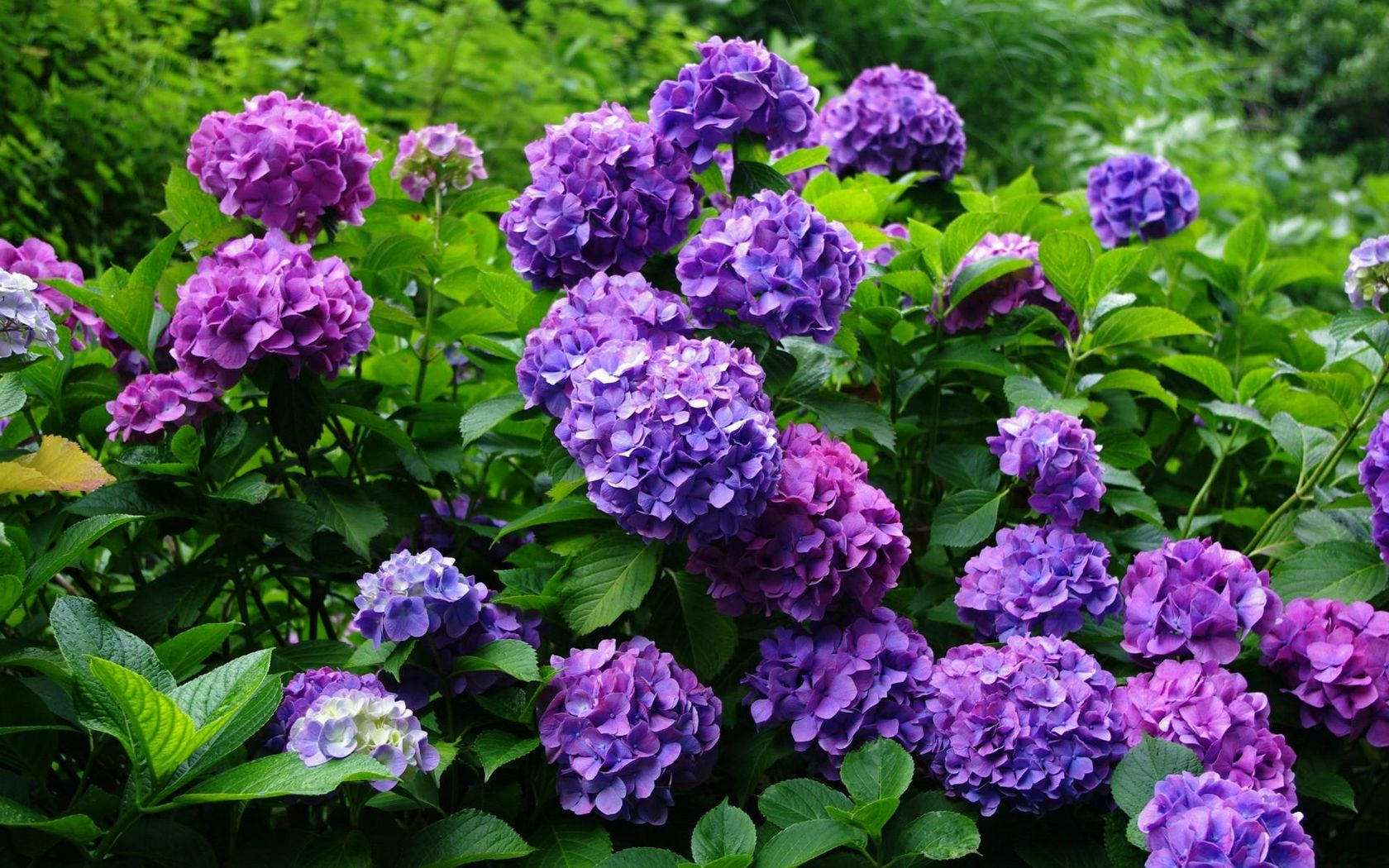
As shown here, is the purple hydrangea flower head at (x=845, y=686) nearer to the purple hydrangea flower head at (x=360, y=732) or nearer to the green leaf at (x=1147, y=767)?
the green leaf at (x=1147, y=767)

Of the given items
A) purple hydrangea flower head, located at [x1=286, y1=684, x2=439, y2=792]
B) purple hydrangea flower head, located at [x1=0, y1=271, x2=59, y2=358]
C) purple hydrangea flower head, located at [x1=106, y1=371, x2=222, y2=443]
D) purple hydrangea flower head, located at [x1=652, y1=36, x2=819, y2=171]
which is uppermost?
purple hydrangea flower head, located at [x1=652, y1=36, x2=819, y2=171]

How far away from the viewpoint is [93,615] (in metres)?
1.19

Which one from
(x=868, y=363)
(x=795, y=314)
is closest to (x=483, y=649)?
(x=795, y=314)

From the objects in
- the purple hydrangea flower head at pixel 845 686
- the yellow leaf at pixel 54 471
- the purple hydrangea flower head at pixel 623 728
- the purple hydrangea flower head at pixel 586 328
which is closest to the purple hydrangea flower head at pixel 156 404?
the yellow leaf at pixel 54 471

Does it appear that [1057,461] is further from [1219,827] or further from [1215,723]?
[1219,827]

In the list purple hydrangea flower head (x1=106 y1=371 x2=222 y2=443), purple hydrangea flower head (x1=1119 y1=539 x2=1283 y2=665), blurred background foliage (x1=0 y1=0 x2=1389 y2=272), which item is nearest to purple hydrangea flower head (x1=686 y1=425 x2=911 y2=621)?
purple hydrangea flower head (x1=1119 y1=539 x2=1283 y2=665)

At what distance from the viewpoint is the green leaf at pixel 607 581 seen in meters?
1.32

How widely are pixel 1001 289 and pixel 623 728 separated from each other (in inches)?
36.3

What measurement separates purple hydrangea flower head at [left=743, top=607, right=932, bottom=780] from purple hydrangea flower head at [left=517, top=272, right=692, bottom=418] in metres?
0.36

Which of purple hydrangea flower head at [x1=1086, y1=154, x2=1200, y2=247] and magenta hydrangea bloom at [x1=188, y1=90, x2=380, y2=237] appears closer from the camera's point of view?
magenta hydrangea bloom at [x1=188, y1=90, x2=380, y2=237]

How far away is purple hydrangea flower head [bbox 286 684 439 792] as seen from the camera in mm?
1121

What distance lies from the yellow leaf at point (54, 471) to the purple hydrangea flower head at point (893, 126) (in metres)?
1.38

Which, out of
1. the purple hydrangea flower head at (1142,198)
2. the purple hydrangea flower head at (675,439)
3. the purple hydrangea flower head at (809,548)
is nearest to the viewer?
the purple hydrangea flower head at (675,439)

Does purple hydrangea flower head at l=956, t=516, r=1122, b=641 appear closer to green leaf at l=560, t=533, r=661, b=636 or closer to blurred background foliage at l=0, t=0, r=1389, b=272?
green leaf at l=560, t=533, r=661, b=636
